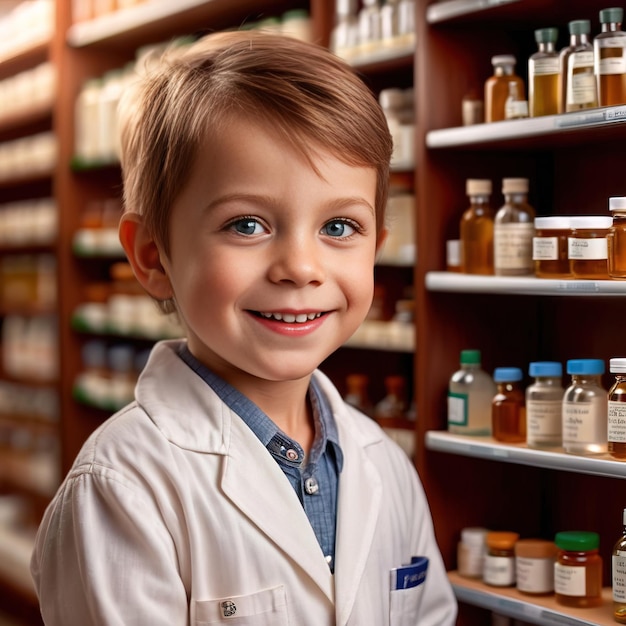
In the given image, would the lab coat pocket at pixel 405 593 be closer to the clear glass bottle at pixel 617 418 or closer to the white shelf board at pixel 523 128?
the clear glass bottle at pixel 617 418

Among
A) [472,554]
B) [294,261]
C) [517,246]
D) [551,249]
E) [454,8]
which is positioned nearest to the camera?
[294,261]

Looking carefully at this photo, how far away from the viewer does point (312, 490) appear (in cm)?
125

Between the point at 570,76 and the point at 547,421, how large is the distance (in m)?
0.68

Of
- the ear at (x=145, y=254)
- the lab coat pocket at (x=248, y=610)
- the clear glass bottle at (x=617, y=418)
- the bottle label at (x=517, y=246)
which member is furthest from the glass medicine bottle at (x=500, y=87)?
the lab coat pocket at (x=248, y=610)

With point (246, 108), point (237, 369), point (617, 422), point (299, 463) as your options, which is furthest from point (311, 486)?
point (617, 422)

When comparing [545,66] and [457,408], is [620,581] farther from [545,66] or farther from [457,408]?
[545,66]

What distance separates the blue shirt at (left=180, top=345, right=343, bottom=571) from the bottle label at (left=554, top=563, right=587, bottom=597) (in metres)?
0.82

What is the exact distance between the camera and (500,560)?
207 cm

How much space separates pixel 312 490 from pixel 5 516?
11.6 ft

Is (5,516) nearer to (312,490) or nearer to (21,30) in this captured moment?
(21,30)

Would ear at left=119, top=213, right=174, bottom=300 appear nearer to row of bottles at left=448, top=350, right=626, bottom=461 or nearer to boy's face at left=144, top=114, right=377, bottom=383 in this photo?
boy's face at left=144, top=114, right=377, bottom=383

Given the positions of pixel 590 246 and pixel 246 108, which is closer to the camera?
pixel 246 108

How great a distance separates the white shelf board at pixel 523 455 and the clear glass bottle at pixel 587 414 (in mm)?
24

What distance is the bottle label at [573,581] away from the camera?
6.15 ft
